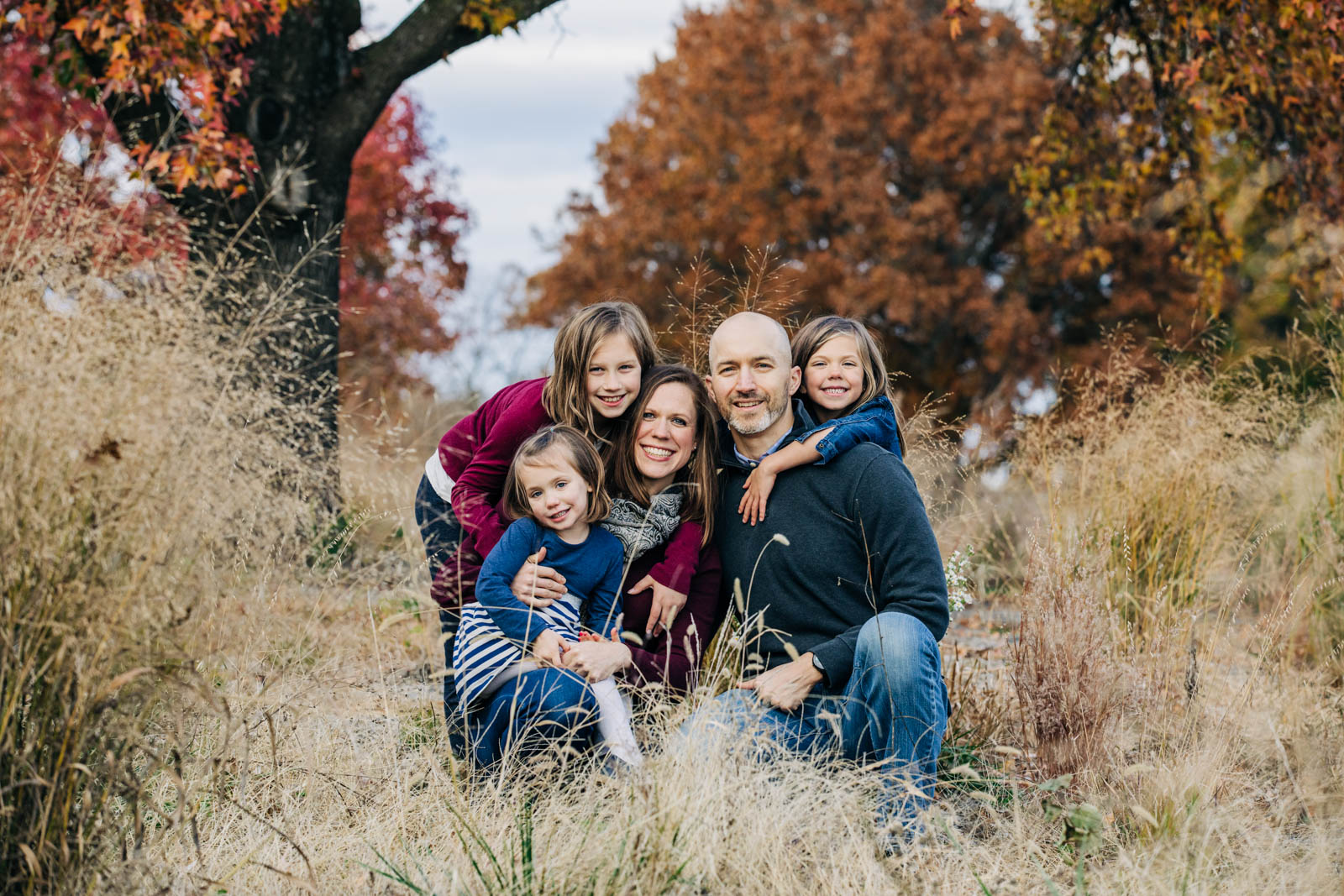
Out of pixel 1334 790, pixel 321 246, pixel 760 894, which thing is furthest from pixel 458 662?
pixel 321 246

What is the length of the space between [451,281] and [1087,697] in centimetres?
928

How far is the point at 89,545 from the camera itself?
7.42 feet

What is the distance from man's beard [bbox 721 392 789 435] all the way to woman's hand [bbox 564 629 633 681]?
771 mm

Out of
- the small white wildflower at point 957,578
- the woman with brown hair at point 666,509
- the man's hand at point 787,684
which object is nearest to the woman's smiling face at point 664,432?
the woman with brown hair at point 666,509

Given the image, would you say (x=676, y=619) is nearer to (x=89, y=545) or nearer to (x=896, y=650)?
(x=896, y=650)

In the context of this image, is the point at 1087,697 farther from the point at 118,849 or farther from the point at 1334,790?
the point at 118,849

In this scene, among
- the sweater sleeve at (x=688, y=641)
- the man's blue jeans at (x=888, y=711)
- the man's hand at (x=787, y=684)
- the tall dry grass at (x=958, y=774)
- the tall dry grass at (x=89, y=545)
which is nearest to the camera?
the tall dry grass at (x=89, y=545)

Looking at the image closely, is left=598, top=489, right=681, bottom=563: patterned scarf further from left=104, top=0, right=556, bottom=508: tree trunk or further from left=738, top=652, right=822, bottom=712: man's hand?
left=104, top=0, right=556, bottom=508: tree trunk

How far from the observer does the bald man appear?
3061 millimetres

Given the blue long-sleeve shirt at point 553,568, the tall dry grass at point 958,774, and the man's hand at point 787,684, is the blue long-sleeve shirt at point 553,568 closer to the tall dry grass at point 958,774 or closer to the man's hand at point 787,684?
the tall dry grass at point 958,774

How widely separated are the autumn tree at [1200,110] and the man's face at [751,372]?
3.19 m

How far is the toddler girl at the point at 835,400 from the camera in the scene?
3346 mm

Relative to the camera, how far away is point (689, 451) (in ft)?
11.5

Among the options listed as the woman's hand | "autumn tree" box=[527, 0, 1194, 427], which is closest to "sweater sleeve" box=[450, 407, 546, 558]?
the woman's hand
